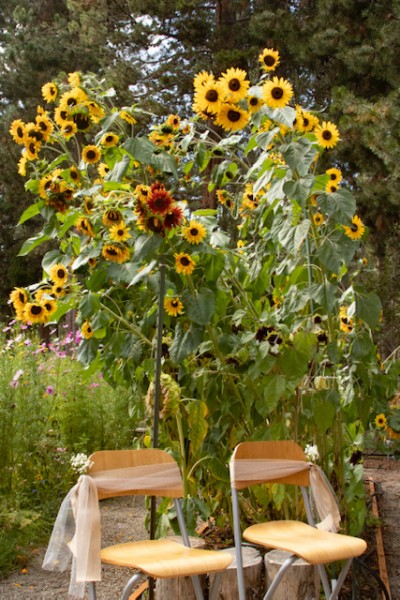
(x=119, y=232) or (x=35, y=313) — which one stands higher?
(x=119, y=232)

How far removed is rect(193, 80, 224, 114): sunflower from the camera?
8.63ft

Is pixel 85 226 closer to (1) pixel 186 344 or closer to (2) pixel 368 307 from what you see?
(1) pixel 186 344

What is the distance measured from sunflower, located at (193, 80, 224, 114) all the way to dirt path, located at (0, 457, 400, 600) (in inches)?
84.8

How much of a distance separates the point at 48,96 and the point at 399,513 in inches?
133

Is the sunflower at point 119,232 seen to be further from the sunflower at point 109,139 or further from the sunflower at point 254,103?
the sunflower at point 254,103

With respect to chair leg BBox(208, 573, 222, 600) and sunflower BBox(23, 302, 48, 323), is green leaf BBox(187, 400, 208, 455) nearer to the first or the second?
chair leg BBox(208, 573, 222, 600)

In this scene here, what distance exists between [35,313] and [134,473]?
80 centimetres

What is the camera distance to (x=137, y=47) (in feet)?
35.2

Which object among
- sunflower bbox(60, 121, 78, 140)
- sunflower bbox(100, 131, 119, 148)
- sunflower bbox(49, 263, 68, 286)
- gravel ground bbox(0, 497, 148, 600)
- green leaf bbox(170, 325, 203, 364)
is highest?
sunflower bbox(60, 121, 78, 140)

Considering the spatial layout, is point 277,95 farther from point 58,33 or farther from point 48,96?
point 58,33

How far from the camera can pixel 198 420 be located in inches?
113

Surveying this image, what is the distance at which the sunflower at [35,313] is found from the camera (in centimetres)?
284

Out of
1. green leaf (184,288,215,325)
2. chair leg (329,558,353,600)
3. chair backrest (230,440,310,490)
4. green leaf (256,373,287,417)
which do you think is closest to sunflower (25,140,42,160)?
green leaf (184,288,215,325)

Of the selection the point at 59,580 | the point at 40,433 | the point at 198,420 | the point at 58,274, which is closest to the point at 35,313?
the point at 58,274
